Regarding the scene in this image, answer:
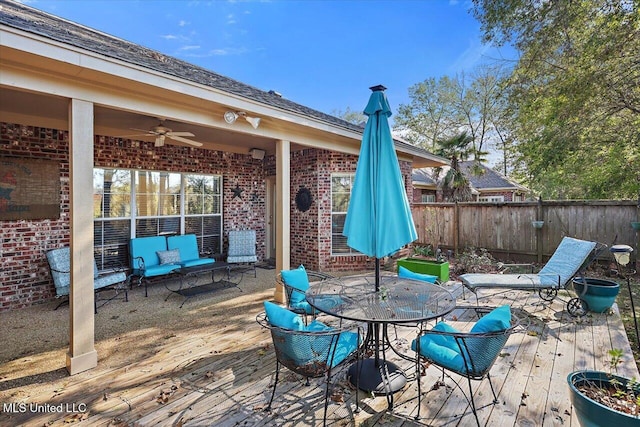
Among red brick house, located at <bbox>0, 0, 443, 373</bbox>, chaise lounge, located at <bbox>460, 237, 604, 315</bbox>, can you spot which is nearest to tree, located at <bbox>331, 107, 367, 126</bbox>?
red brick house, located at <bbox>0, 0, 443, 373</bbox>

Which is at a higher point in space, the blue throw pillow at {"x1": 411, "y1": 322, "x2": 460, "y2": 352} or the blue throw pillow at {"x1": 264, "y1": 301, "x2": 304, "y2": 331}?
the blue throw pillow at {"x1": 264, "y1": 301, "x2": 304, "y2": 331}

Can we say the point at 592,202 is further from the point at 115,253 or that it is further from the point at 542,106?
the point at 115,253

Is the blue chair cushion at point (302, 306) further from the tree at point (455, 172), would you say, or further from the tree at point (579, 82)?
the tree at point (455, 172)

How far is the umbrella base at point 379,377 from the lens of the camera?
8.53 feet

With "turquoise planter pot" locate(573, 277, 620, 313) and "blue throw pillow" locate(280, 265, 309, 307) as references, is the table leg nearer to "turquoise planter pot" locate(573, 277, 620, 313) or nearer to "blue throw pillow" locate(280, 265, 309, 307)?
"blue throw pillow" locate(280, 265, 309, 307)

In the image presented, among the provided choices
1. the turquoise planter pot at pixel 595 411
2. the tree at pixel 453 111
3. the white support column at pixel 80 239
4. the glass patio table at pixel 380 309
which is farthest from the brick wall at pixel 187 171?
the tree at pixel 453 111

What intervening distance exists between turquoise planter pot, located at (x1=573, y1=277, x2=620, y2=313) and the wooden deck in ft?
2.05

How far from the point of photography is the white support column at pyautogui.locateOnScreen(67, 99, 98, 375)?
3049 mm

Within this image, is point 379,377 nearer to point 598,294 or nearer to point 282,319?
point 282,319

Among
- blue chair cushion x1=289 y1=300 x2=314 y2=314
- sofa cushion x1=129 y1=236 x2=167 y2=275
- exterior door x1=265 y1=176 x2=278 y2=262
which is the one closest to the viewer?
blue chair cushion x1=289 y1=300 x2=314 y2=314

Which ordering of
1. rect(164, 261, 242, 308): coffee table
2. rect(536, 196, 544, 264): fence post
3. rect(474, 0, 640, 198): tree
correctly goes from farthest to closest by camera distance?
rect(536, 196, 544, 264): fence post < rect(474, 0, 640, 198): tree < rect(164, 261, 242, 308): coffee table

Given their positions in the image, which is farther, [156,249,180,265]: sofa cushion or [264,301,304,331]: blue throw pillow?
[156,249,180,265]: sofa cushion

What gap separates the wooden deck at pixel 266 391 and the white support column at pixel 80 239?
23cm

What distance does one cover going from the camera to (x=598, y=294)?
14.5ft
